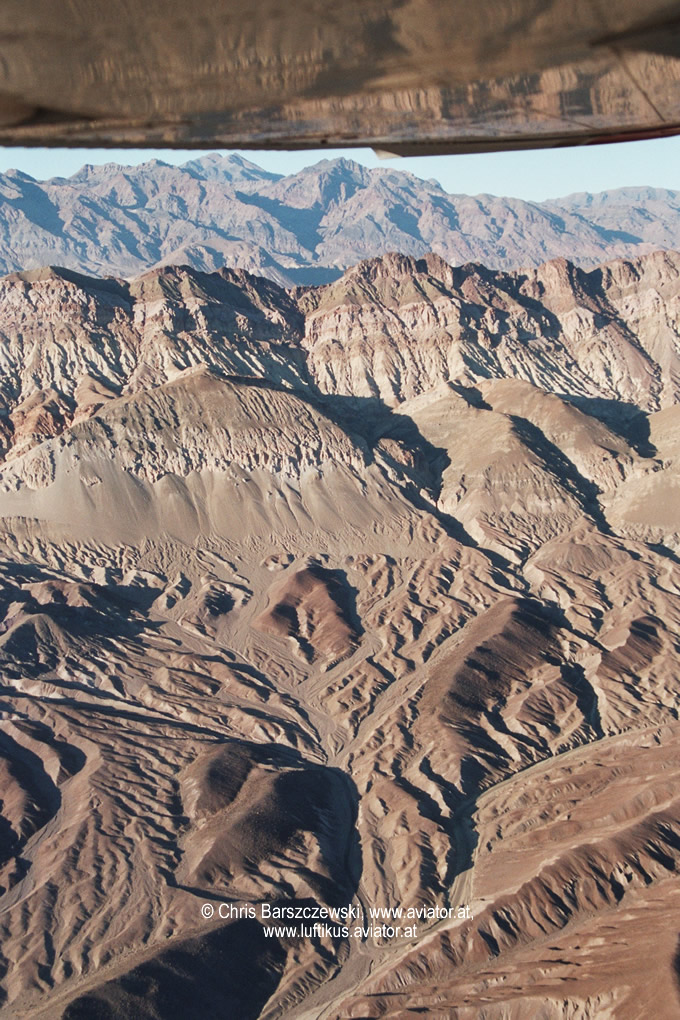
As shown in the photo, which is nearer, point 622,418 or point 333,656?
point 333,656

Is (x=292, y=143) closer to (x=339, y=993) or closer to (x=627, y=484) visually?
(x=339, y=993)

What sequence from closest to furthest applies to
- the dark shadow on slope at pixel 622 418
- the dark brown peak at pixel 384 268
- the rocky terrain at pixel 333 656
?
the rocky terrain at pixel 333 656 < the dark shadow on slope at pixel 622 418 < the dark brown peak at pixel 384 268

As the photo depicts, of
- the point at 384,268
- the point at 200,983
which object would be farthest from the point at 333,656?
the point at 384,268

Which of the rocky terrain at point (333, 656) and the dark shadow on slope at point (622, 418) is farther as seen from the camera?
the dark shadow on slope at point (622, 418)

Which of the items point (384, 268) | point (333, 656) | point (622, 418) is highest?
point (384, 268)

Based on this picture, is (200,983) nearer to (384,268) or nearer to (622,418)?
(622,418)

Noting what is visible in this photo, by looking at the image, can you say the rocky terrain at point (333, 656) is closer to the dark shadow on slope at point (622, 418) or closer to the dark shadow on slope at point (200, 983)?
the dark shadow on slope at point (200, 983)

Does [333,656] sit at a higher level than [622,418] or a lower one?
lower

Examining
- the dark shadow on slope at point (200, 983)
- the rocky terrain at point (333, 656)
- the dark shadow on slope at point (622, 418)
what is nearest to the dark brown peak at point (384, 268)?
the rocky terrain at point (333, 656)

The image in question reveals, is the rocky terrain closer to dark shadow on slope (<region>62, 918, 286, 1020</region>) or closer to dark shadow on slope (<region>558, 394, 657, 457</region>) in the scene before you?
dark shadow on slope (<region>62, 918, 286, 1020</region>)
